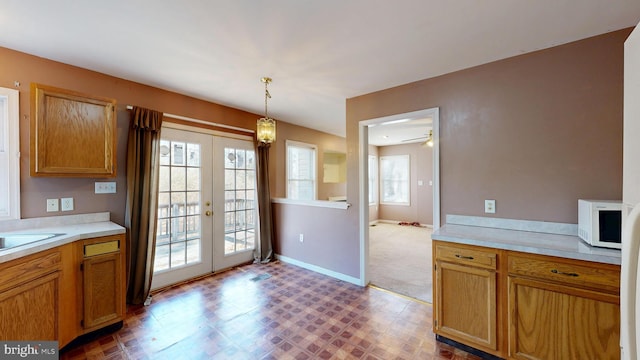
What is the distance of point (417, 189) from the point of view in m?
→ 7.20

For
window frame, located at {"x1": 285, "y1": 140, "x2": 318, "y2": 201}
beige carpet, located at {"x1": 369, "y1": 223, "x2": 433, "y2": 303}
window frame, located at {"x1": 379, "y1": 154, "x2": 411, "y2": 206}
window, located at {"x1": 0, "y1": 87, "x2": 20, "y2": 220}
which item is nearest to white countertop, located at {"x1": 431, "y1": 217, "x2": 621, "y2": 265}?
beige carpet, located at {"x1": 369, "y1": 223, "x2": 433, "y2": 303}

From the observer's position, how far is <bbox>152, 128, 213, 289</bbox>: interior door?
Answer: 3.01 metres

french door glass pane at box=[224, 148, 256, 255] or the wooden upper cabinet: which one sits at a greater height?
the wooden upper cabinet

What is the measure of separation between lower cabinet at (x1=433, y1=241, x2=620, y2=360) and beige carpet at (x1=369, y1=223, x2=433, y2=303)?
2.87 feet

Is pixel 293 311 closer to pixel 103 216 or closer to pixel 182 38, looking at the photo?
pixel 103 216

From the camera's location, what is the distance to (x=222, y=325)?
228 centimetres

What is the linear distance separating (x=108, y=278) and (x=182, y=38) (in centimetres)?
209

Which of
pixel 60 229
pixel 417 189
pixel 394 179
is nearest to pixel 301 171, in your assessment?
pixel 60 229

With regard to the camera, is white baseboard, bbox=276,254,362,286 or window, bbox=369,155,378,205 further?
window, bbox=369,155,378,205

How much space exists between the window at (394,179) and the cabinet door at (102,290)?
6812 millimetres

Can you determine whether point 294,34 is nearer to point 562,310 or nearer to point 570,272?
point 570,272

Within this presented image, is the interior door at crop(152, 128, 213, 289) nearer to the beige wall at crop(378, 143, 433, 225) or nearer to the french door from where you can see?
the french door

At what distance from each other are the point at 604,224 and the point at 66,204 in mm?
4277

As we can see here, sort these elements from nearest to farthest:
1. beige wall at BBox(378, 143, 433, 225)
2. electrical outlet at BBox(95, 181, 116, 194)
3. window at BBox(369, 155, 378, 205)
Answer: electrical outlet at BBox(95, 181, 116, 194)
beige wall at BBox(378, 143, 433, 225)
window at BBox(369, 155, 378, 205)
